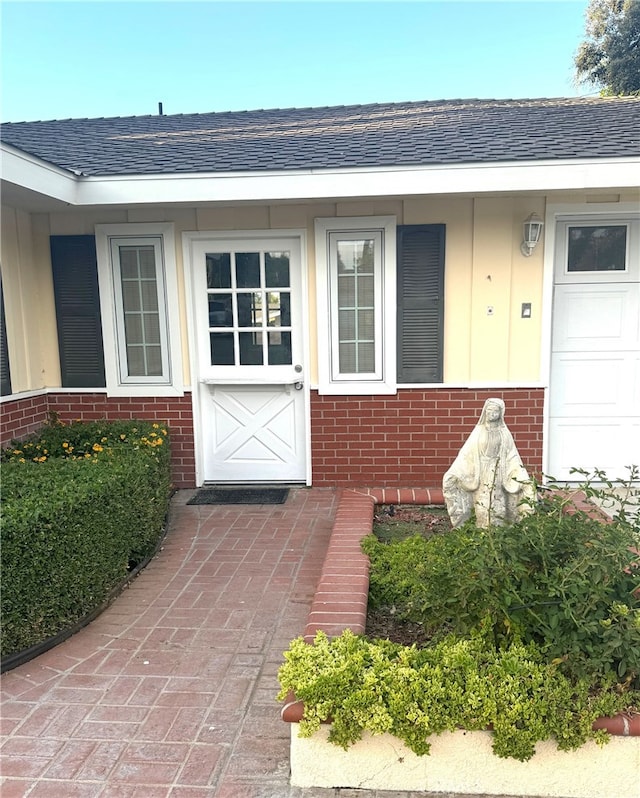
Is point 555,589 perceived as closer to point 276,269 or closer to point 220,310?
point 276,269

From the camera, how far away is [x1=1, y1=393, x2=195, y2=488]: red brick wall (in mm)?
5617

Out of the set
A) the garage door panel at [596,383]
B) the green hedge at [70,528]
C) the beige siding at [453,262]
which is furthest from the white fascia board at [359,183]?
the green hedge at [70,528]

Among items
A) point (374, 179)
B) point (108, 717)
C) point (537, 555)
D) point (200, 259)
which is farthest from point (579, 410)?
point (108, 717)

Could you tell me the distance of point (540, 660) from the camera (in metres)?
Result: 2.20

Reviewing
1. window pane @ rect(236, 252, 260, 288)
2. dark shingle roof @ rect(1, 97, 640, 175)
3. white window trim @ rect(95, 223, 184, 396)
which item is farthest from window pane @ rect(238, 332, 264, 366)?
dark shingle roof @ rect(1, 97, 640, 175)

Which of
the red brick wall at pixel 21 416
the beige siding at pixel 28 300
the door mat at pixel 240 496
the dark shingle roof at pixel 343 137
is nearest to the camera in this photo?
the dark shingle roof at pixel 343 137

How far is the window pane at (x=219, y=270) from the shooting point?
5426mm

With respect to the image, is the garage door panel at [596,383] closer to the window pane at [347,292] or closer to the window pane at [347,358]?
the window pane at [347,358]

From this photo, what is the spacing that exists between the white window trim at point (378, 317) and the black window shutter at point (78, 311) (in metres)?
2.20

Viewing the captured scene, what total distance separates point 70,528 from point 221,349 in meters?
2.82

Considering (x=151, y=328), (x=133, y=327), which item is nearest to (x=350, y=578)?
(x=151, y=328)

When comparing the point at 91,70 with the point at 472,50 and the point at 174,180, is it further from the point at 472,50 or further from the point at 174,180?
the point at 174,180

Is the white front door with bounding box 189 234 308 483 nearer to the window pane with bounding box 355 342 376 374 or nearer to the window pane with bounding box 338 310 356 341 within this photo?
the window pane with bounding box 338 310 356 341

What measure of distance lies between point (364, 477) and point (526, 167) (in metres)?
3.11
